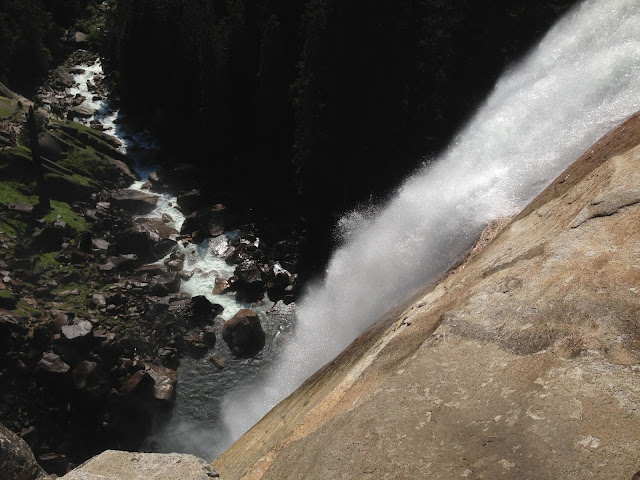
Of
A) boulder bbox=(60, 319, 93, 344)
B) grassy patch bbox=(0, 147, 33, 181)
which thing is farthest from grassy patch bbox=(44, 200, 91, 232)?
boulder bbox=(60, 319, 93, 344)

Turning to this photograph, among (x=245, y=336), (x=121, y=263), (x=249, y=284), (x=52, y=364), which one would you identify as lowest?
(x=245, y=336)

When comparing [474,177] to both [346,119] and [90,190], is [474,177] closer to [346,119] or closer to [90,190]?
[346,119]

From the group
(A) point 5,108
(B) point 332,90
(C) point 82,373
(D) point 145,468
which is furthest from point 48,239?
(D) point 145,468

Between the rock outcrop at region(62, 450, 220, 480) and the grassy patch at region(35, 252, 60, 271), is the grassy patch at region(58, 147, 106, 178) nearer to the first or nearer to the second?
the grassy patch at region(35, 252, 60, 271)

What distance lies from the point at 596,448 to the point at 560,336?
210cm

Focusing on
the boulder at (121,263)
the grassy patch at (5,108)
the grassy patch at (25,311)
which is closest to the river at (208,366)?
the boulder at (121,263)

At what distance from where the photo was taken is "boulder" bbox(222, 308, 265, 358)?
88.3 feet

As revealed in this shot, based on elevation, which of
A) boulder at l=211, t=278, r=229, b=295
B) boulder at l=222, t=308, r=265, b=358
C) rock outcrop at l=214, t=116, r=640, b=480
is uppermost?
boulder at l=211, t=278, r=229, b=295

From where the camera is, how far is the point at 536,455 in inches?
237

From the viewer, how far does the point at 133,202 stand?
1417 inches

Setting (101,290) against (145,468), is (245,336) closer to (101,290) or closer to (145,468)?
(101,290)

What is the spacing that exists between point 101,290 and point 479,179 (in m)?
21.5

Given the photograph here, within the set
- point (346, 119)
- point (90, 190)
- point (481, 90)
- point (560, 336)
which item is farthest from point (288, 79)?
point (560, 336)

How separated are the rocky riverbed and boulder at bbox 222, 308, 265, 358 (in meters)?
0.06
